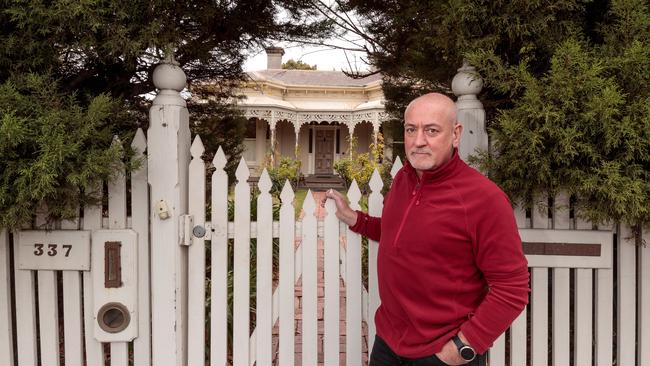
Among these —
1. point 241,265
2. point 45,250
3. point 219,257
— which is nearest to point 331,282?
point 241,265

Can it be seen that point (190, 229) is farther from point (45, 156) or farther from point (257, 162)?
point (257, 162)

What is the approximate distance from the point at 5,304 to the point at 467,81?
2.60 metres

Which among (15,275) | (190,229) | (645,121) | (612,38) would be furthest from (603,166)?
(15,275)

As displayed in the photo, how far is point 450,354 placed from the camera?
5.22 ft

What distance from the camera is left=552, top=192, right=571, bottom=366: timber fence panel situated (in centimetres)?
216

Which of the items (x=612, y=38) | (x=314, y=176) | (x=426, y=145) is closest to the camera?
(x=426, y=145)

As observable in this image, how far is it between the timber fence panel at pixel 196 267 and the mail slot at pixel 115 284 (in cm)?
27

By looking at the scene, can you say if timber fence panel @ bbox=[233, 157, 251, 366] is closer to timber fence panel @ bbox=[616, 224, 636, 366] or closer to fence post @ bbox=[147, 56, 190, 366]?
fence post @ bbox=[147, 56, 190, 366]

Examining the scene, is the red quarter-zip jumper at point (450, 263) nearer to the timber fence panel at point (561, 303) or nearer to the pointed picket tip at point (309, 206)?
the pointed picket tip at point (309, 206)

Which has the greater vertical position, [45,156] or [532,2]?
[532,2]

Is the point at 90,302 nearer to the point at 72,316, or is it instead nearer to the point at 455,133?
the point at 72,316

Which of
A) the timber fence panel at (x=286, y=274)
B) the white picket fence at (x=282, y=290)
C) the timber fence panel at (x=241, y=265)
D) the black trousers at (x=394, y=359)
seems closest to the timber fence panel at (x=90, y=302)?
the white picket fence at (x=282, y=290)

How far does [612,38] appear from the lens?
6.23ft

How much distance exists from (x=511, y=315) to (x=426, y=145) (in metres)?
0.67
